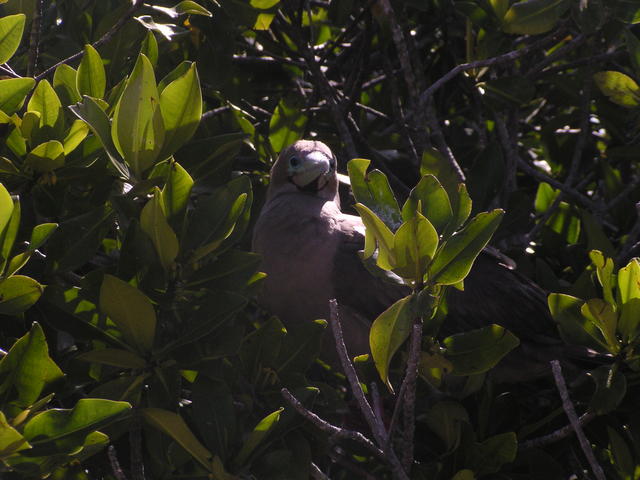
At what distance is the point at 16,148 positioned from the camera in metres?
2.14

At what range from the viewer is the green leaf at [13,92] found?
211 cm

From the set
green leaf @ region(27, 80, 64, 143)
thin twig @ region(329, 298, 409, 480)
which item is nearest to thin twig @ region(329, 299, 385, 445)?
thin twig @ region(329, 298, 409, 480)

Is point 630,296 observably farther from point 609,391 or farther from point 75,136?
point 75,136

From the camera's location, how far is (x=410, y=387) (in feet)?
6.53

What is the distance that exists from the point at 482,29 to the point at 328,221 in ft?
3.19

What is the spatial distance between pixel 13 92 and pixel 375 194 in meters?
0.92

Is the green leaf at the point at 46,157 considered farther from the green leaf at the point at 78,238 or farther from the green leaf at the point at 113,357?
the green leaf at the point at 113,357

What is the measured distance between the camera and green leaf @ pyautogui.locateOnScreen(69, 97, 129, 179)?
201 centimetres

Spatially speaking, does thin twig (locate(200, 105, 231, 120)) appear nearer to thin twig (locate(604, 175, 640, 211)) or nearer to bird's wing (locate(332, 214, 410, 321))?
bird's wing (locate(332, 214, 410, 321))

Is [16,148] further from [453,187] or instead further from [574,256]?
[574,256]

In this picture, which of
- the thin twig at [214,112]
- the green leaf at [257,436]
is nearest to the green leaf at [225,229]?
the green leaf at [257,436]

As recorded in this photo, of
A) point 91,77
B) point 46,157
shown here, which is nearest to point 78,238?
point 46,157

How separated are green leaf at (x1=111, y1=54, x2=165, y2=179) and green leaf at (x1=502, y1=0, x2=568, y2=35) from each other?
59.7 inches

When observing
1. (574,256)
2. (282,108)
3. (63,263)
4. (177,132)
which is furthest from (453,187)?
(63,263)
